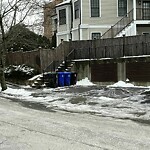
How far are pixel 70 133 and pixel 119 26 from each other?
26932mm

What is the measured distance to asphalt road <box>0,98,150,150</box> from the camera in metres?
8.08

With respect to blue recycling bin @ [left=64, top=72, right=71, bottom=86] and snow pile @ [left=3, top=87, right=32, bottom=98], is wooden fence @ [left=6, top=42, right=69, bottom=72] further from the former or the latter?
snow pile @ [left=3, top=87, right=32, bottom=98]

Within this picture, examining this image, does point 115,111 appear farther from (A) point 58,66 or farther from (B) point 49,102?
(A) point 58,66

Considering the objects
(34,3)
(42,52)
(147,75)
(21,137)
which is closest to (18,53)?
(42,52)

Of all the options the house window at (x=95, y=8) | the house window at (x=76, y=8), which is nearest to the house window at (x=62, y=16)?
the house window at (x=76, y=8)

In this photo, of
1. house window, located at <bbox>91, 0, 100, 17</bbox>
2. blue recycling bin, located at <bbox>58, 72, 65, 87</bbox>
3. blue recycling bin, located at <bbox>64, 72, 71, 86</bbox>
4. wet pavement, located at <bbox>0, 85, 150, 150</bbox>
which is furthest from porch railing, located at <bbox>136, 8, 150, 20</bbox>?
wet pavement, located at <bbox>0, 85, 150, 150</bbox>

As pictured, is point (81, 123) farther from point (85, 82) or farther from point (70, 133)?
point (85, 82)

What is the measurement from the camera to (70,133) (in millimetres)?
Result: 9461

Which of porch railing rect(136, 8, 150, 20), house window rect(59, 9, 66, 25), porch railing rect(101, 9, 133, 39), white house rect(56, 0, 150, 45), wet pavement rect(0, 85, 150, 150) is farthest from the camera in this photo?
house window rect(59, 9, 66, 25)

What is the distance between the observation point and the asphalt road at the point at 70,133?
8.08m

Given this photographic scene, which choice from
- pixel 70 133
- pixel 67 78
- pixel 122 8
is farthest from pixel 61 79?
pixel 70 133

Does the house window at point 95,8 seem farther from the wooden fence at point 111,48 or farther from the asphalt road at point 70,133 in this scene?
the asphalt road at point 70,133

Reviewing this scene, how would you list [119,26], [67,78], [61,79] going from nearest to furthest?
[61,79] < [67,78] < [119,26]

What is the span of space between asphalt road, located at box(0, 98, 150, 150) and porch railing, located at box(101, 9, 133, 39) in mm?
22416
